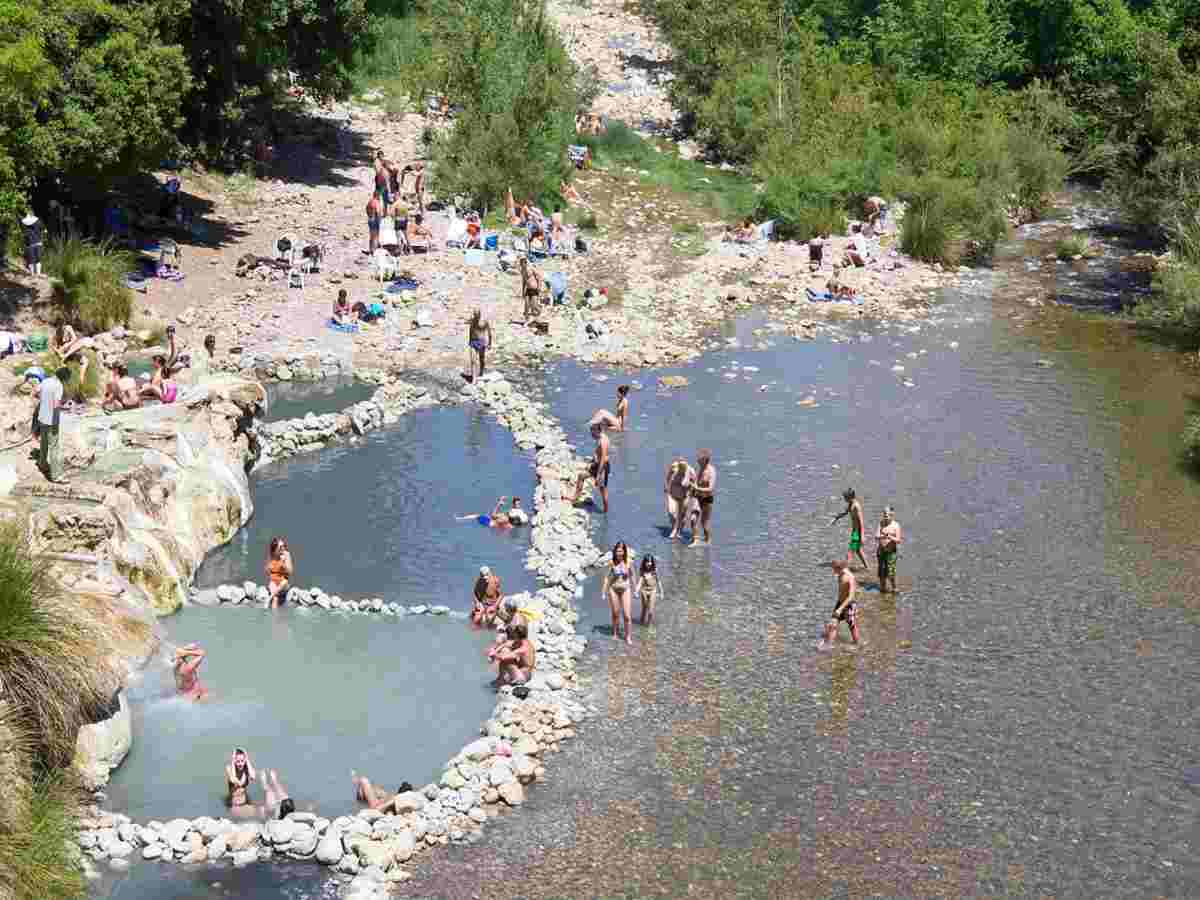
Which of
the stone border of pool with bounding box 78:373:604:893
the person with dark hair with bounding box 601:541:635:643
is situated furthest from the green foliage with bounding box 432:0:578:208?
the person with dark hair with bounding box 601:541:635:643

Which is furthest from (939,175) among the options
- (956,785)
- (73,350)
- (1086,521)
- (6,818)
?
(6,818)

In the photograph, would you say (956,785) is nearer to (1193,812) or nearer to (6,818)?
(1193,812)

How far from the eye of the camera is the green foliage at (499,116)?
140ft

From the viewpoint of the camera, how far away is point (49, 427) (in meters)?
22.4

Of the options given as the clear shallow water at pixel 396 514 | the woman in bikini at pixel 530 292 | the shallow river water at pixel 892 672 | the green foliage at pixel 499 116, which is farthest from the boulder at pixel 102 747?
the green foliage at pixel 499 116

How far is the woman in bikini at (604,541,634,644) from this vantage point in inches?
819

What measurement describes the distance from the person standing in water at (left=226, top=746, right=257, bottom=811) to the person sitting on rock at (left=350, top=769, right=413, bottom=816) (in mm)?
1203

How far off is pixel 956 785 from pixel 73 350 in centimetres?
1807

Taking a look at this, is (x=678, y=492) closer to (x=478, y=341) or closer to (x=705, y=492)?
(x=705, y=492)

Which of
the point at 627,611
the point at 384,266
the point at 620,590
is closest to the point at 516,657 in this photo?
the point at 620,590

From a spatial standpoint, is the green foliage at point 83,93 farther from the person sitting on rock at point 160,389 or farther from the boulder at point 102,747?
the boulder at point 102,747

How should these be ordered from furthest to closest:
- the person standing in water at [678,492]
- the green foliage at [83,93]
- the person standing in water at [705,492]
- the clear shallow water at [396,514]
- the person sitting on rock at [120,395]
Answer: the green foliage at [83,93], the person sitting on rock at [120,395], the person standing in water at [678,492], the person standing in water at [705,492], the clear shallow water at [396,514]

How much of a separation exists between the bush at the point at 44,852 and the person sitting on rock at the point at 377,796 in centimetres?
307

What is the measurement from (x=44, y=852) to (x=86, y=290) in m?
19.5
